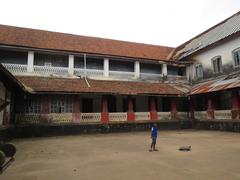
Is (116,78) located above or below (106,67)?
below

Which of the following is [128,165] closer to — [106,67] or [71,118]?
[71,118]

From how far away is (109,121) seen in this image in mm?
17000

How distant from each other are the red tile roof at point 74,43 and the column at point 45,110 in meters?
3.86

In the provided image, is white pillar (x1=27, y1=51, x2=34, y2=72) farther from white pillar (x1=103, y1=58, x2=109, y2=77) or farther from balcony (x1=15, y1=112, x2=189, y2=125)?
white pillar (x1=103, y1=58, x2=109, y2=77)

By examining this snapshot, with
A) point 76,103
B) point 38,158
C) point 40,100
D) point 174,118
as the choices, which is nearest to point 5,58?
point 40,100

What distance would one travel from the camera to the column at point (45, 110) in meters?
15.4

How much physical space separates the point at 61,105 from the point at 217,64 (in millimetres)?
12291

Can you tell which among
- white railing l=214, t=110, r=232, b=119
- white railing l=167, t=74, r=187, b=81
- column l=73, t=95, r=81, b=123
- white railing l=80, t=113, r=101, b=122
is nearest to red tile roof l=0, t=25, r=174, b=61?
white railing l=167, t=74, r=187, b=81

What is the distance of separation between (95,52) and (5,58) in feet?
20.8

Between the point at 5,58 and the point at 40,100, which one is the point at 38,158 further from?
the point at 5,58

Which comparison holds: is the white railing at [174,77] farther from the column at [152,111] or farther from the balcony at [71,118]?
the balcony at [71,118]

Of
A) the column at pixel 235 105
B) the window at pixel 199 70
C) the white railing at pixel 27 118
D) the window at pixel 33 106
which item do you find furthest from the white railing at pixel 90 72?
the column at pixel 235 105

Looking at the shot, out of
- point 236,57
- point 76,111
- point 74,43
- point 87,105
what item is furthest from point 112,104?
point 236,57

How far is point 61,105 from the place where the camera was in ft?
54.6
